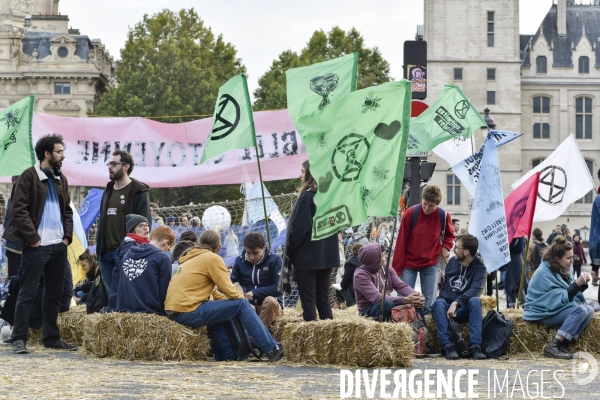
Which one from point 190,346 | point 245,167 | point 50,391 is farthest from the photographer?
point 245,167

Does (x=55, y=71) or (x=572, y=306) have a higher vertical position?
(x=55, y=71)

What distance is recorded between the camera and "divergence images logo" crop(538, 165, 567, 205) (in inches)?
592

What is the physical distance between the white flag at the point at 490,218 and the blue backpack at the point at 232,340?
2649 mm

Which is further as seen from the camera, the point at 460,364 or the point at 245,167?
the point at 245,167

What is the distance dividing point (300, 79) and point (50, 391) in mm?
5293

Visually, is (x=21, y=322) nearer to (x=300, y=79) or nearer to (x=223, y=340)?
(x=223, y=340)

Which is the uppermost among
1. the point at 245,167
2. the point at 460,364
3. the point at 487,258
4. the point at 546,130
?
the point at 546,130

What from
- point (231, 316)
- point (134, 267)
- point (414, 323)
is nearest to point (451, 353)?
point (414, 323)

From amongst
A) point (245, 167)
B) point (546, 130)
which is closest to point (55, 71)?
point (546, 130)

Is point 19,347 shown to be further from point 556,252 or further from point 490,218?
point 556,252

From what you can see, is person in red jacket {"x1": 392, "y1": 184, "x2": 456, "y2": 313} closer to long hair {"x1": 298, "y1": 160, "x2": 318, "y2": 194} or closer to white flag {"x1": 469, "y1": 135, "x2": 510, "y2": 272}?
white flag {"x1": 469, "y1": 135, "x2": 510, "y2": 272}

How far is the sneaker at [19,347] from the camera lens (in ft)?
35.6

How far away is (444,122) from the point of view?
1530 cm

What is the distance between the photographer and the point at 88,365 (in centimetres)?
992
